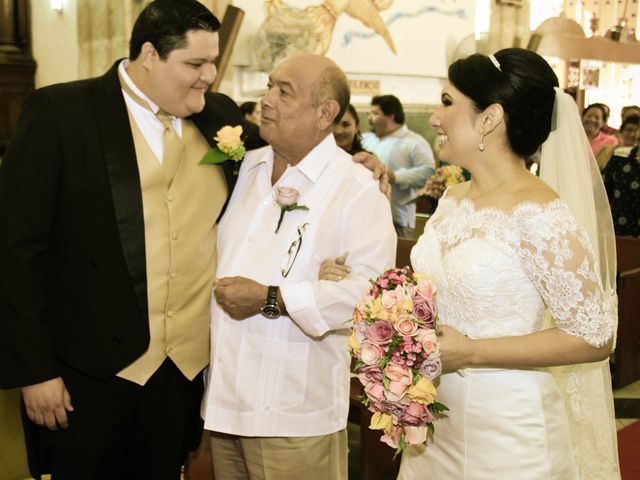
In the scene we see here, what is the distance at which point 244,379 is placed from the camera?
2730mm

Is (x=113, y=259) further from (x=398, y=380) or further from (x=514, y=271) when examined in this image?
(x=514, y=271)

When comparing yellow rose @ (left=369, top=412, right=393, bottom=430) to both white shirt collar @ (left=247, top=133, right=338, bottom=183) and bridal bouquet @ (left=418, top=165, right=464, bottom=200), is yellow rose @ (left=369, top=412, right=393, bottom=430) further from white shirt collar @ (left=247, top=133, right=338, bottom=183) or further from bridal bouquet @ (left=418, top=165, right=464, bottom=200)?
bridal bouquet @ (left=418, top=165, right=464, bottom=200)

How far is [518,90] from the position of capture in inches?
92.1

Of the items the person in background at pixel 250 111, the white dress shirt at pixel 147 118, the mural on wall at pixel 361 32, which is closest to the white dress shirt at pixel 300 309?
the white dress shirt at pixel 147 118

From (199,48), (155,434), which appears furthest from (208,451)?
(199,48)

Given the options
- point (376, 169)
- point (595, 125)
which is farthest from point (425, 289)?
point (595, 125)

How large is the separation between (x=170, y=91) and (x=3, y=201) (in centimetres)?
67

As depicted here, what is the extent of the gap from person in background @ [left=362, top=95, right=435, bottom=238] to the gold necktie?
15.3ft

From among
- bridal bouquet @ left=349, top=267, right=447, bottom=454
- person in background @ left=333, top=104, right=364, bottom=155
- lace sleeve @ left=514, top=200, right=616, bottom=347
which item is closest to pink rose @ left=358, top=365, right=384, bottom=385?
bridal bouquet @ left=349, top=267, right=447, bottom=454

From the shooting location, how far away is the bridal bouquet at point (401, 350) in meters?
2.06

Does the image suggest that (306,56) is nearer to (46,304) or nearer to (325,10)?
(46,304)

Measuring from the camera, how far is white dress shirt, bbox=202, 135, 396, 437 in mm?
2707

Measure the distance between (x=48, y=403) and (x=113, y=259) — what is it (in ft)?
1.67

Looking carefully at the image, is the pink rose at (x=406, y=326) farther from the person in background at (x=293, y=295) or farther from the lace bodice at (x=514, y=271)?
the person in background at (x=293, y=295)
